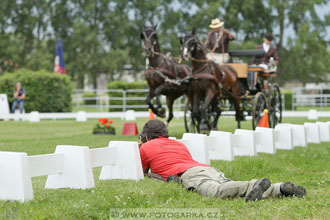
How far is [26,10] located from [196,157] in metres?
42.1

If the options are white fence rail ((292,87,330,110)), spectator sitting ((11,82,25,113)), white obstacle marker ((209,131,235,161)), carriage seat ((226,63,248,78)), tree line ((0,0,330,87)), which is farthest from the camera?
tree line ((0,0,330,87))

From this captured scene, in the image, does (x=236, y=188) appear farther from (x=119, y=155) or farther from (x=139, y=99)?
(x=139, y=99)

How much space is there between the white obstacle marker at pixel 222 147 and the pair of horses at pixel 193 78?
4185 mm

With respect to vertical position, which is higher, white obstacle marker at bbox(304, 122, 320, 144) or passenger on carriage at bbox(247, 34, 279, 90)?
passenger on carriage at bbox(247, 34, 279, 90)

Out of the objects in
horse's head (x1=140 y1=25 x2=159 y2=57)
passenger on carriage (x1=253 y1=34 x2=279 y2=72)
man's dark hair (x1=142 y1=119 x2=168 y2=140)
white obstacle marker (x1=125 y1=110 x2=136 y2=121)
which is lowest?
white obstacle marker (x1=125 y1=110 x2=136 y2=121)

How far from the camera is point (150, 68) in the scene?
1543cm

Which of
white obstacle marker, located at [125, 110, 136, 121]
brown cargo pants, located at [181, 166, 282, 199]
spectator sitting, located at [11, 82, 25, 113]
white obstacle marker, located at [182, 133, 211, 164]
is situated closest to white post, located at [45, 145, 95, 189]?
brown cargo pants, located at [181, 166, 282, 199]

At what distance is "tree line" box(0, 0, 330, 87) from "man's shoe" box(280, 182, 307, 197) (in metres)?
38.0

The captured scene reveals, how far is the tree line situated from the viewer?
45.1 m

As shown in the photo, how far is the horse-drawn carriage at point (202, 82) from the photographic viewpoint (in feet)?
45.8

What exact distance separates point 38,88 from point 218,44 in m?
14.5

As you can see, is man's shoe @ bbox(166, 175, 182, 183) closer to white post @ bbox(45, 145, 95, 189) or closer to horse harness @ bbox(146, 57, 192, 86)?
white post @ bbox(45, 145, 95, 189)

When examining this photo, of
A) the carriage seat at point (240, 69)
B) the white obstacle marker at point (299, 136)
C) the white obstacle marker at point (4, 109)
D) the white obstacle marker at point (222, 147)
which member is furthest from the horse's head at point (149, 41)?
the white obstacle marker at point (4, 109)

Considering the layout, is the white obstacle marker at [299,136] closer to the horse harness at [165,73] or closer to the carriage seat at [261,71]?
the carriage seat at [261,71]
